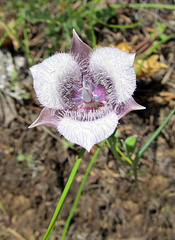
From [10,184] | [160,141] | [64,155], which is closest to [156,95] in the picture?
[160,141]

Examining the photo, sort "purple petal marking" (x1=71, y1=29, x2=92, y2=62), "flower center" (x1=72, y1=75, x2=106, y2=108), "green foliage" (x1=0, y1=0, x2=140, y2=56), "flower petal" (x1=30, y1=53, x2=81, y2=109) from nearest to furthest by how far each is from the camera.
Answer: "flower petal" (x1=30, y1=53, x2=81, y2=109)
"purple petal marking" (x1=71, y1=29, x2=92, y2=62)
"flower center" (x1=72, y1=75, x2=106, y2=108)
"green foliage" (x1=0, y1=0, x2=140, y2=56)

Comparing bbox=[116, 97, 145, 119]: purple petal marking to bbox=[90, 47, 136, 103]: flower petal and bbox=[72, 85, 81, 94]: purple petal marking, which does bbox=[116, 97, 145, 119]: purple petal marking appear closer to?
bbox=[90, 47, 136, 103]: flower petal

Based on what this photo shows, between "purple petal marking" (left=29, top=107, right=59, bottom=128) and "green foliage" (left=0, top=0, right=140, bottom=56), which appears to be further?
"green foliage" (left=0, top=0, right=140, bottom=56)

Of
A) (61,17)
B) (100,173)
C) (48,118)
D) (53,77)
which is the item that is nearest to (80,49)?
(53,77)

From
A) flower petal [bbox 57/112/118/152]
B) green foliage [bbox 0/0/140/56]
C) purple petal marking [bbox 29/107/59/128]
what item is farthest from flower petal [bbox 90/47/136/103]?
green foliage [bbox 0/0/140/56]

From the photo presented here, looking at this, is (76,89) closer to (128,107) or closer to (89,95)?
(89,95)

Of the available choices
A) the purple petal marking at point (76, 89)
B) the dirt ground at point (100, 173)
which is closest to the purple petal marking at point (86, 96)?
the purple petal marking at point (76, 89)
